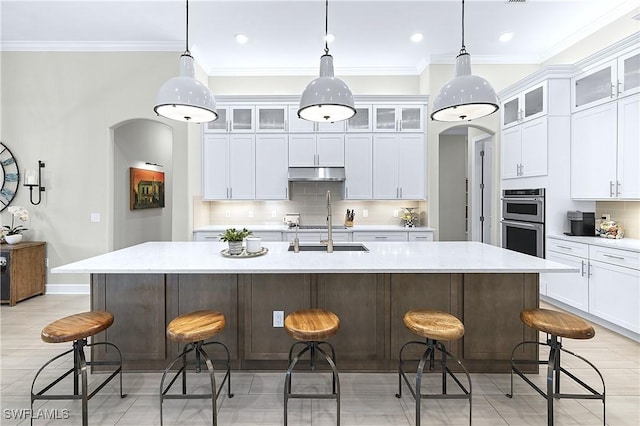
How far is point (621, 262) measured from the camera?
10.6ft

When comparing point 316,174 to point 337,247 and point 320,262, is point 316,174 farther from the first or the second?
point 320,262

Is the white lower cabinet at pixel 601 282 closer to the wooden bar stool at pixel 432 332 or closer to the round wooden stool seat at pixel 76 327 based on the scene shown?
the wooden bar stool at pixel 432 332

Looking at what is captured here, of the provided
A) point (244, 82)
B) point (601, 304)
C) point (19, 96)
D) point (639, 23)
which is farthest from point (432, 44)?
point (19, 96)

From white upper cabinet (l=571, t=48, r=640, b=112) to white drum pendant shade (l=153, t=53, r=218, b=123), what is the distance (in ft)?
13.0

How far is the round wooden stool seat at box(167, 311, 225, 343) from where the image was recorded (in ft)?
6.47

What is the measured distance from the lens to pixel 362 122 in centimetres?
519

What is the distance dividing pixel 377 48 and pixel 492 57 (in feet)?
6.01

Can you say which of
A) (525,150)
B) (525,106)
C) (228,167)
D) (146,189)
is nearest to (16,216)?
(146,189)

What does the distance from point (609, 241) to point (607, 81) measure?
5.56 ft

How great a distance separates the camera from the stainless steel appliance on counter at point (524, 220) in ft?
13.7

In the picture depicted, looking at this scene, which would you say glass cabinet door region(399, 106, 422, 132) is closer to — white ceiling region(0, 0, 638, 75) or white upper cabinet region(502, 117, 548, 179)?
white ceiling region(0, 0, 638, 75)

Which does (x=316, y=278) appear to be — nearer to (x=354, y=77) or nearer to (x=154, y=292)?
(x=154, y=292)

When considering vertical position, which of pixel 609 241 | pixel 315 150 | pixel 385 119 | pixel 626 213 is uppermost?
pixel 385 119

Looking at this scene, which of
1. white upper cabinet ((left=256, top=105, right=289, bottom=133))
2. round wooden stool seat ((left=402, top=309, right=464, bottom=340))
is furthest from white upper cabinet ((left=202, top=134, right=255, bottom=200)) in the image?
round wooden stool seat ((left=402, top=309, right=464, bottom=340))
